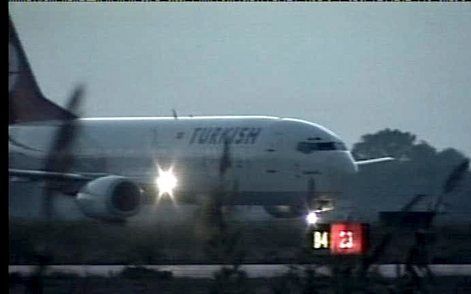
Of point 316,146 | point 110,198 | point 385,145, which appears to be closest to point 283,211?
point 316,146

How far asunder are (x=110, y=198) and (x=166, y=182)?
2.39 meters

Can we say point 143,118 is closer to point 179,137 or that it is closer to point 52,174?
point 179,137

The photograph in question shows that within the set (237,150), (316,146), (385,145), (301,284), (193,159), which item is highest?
(385,145)

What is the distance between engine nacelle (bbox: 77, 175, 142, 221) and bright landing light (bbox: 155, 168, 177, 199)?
723 mm

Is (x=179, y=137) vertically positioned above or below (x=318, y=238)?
above

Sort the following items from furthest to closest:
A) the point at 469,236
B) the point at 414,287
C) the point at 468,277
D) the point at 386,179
→ the point at 386,179
the point at 469,236
the point at 468,277
the point at 414,287

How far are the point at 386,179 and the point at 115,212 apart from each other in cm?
843

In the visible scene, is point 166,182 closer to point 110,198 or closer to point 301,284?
point 110,198

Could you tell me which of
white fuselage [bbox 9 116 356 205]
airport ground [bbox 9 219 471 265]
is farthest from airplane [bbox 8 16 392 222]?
airport ground [bbox 9 219 471 265]

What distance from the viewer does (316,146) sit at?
29.2 meters

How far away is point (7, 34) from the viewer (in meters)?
3.00

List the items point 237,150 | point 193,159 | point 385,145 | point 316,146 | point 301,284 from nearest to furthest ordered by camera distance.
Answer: point 301,284, point 193,159, point 237,150, point 316,146, point 385,145

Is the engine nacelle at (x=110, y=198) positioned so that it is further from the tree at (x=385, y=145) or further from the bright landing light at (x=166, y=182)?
the tree at (x=385, y=145)

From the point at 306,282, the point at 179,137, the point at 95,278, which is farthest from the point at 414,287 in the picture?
the point at 179,137
